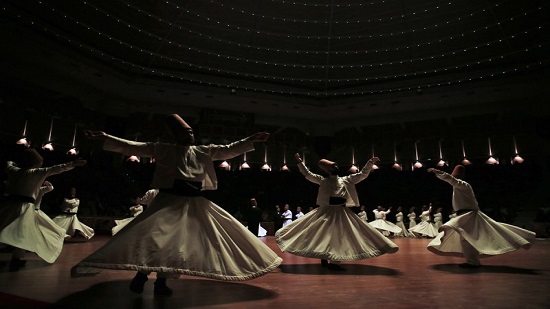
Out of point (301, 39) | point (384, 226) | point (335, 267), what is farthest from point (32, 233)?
point (384, 226)

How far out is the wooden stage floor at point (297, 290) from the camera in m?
2.51

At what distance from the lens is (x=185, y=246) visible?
2744 mm

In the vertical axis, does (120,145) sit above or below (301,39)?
below

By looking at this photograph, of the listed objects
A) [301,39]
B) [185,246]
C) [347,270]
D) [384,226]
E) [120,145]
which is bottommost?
[347,270]

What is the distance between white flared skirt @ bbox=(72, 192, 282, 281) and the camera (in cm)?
257

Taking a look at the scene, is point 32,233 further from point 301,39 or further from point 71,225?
point 301,39

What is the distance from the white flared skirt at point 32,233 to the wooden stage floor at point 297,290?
238 millimetres

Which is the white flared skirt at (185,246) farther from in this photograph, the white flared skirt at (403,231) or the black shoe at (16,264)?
the white flared skirt at (403,231)

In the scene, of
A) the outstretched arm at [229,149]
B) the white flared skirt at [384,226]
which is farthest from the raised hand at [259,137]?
the white flared skirt at [384,226]

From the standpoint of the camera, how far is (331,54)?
14.5 meters

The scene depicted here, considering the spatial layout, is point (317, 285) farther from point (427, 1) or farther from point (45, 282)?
point (427, 1)

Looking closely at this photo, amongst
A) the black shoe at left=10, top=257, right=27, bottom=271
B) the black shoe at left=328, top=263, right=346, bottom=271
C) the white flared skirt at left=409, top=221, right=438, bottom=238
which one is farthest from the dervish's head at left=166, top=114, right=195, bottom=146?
the white flared skirt at left=409, top=221, right=438, bottom=238

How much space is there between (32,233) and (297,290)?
3.49 metres

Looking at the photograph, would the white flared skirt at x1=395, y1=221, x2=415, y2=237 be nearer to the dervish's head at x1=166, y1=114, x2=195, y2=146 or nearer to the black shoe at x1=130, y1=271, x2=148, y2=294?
the dervish's head at x1=166, y1=114, x2=195, y2=146
